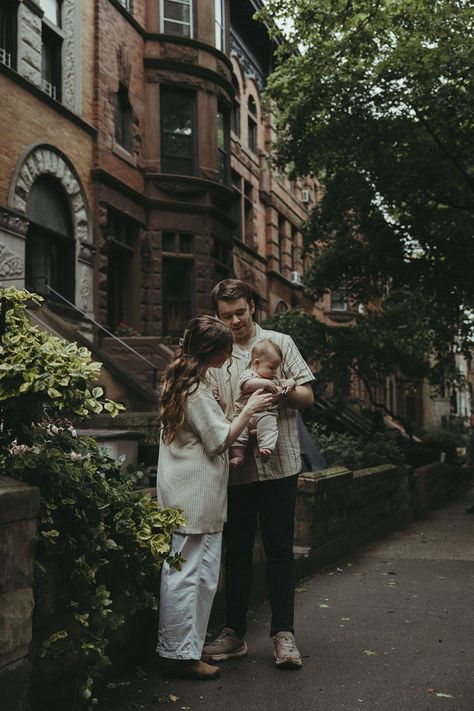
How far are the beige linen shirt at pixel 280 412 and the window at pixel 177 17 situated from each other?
17.6m

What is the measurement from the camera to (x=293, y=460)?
485 centimetres

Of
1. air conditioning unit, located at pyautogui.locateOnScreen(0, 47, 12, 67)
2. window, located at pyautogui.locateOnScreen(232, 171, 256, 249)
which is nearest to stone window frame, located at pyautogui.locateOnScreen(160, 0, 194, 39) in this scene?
window, located at pyautogui.locateOnScreen(232, 171, 256, 249)

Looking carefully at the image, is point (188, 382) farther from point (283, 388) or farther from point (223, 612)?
point (223, 612)

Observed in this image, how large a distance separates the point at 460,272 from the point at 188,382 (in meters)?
13.7

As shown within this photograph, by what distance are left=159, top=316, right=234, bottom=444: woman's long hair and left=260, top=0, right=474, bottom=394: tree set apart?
36.8 feet

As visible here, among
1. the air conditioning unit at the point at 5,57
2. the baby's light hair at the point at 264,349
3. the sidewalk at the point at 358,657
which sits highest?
the air conditioning unit at the point at 5,57

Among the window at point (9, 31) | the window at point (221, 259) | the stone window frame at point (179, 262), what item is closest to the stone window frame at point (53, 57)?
the window at point (9, 31)

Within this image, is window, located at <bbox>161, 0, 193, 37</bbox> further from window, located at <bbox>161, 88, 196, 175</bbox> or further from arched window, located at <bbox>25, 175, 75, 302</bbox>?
arched window, located at <bbox>25, 175, 75, 302</bbox>

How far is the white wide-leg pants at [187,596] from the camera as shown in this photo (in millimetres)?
4316

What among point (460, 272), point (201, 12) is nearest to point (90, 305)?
point (460, 272)

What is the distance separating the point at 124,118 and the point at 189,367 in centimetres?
1600

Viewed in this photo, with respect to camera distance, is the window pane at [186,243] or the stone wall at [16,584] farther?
the window pane at [186,243]

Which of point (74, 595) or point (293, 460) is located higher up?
point (293, 460)

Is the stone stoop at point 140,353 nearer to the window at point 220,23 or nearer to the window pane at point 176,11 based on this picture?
the window pane at point 176,11
